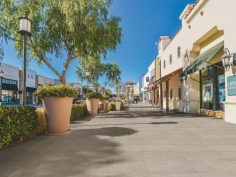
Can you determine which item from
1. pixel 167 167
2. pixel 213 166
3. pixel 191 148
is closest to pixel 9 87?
pixel 191 148

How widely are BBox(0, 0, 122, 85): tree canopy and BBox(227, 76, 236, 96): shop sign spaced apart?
7.40m

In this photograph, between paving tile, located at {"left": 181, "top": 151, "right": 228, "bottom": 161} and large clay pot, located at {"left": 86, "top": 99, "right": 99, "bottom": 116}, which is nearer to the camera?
paving tile, located at {"left": 181, "top": 151, "right": 228, "bottom": 161}

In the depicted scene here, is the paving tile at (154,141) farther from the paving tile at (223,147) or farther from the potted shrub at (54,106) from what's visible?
the potted shrub at (54,106)

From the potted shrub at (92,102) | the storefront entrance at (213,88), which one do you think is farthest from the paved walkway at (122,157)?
the potted shrub at (92,102)

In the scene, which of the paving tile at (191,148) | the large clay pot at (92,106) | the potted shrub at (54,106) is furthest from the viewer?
the large clay pot at (92,106)

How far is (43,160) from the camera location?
3.57m

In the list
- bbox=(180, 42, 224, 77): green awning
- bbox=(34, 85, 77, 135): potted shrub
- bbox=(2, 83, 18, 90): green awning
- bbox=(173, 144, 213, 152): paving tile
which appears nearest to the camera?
bbox=(173, 144, 213, 152): paving tile

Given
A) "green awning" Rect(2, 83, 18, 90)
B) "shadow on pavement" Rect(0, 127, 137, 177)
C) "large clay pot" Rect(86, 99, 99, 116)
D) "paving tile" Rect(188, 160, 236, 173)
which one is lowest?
"shadow on pavement" Rect(0, 127, 137, 177)

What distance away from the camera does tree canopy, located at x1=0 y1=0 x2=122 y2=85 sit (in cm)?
940

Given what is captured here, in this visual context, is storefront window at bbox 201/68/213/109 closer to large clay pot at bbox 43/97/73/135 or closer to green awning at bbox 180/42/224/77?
green awning at bbox 180/42/224/77

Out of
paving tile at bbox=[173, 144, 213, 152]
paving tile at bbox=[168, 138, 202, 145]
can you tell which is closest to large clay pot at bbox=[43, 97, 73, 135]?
paving tile at bbox=[168, 138, 202, 145]

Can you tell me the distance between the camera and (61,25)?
32.5ft

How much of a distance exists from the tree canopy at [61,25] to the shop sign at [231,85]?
7.40m

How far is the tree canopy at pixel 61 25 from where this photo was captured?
30.8 feet
